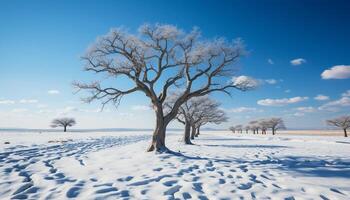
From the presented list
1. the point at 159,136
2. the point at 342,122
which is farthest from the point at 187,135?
the point at 342,122

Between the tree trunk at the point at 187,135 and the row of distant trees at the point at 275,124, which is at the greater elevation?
the row of distant trees at the point at 275,124

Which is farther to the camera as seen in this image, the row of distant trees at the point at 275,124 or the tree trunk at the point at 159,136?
the row of distant trees at the point at 275,124

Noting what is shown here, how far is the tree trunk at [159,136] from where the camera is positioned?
13.4 metres

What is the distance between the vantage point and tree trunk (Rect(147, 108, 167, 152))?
13.4 m

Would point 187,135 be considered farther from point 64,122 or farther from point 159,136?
point 64,122

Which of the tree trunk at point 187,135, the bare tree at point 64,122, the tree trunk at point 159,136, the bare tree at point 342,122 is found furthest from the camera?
the bare tree at point 64,122

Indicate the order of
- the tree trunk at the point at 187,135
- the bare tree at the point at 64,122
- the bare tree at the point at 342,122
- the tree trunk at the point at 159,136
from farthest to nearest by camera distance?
the bare tree at the point at 64,122 → the bare tree at the point at 342,122 → the tree trunk at the point at 187,135 → the tree trunk at the point at 159,136

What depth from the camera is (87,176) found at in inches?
275

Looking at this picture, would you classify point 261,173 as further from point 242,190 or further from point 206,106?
point 206,106

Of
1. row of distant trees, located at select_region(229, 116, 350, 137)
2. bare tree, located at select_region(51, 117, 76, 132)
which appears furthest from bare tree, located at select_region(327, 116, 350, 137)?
bare tree, located at select_region(51, 117, 76, 132)

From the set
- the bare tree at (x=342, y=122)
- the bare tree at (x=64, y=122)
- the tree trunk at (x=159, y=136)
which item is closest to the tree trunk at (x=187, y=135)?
the tree trunk at (x=159, y=136)

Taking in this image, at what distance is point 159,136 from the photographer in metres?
13.5

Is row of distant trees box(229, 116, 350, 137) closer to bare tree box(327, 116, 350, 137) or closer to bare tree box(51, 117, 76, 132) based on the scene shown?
bare tree box(327, 116, 350, 137)

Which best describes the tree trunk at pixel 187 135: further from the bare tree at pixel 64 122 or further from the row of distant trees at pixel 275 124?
the bare tree at pixel 64 122
